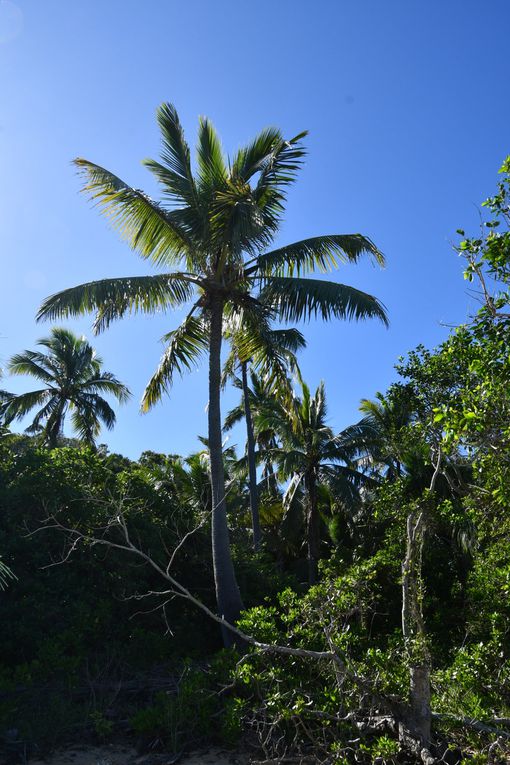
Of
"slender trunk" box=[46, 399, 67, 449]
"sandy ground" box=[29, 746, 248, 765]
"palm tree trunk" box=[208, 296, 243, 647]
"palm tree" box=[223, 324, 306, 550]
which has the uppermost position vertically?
"slender trunk" box=[46, 399, 67, 449]

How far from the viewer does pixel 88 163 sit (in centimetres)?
1088

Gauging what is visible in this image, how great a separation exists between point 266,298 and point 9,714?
7.67 meters

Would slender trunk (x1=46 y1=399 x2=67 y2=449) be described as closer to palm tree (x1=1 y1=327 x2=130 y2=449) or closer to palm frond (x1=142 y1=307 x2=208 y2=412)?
palm tree (x1=1 y1=327 x2=130 y2=449)

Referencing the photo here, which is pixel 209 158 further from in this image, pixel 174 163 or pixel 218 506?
pixel 218 506

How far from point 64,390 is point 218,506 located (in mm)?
13939

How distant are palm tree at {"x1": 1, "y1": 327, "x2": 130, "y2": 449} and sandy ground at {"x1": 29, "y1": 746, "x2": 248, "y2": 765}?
51.6 feet

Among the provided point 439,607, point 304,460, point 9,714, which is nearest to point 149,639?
point 9,714

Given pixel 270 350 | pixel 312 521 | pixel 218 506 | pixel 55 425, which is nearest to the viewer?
pixel 218 506

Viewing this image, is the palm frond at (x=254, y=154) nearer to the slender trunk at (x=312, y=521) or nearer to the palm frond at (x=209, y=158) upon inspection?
the palm frond at (x=209, y=158)

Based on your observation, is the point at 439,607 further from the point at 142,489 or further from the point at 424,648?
the point at 142,489

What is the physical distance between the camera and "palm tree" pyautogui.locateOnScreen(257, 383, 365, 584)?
18.8 meters

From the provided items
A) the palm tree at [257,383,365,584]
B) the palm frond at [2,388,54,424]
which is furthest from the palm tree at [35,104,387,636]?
the palm frond at [2,388,54,424]

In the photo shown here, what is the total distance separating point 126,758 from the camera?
302 inches

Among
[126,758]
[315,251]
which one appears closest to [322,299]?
[315,251]
